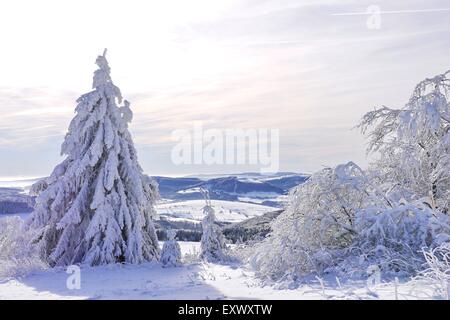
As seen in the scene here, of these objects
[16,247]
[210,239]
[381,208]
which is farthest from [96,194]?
[381,208]

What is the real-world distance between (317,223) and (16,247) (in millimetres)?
11851

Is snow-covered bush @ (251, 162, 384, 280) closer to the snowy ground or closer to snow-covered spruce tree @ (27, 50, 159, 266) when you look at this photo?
snow-covered spruce tree @ (27, 50, 159, 266)

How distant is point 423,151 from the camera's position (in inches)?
534

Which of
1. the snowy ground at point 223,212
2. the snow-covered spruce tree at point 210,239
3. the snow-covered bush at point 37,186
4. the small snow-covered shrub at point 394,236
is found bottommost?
the snowy ground at point 223,212

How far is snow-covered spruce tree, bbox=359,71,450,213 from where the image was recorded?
42.2ft

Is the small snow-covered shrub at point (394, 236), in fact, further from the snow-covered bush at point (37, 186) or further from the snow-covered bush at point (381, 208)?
the snow-covered bush at point (37, 186)

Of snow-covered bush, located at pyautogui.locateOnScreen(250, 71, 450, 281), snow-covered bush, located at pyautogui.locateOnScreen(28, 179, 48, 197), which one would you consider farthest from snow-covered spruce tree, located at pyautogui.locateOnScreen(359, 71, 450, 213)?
snow-covered bush, located at pyautogui.locateOnScreen(28, 179, 48, 197)

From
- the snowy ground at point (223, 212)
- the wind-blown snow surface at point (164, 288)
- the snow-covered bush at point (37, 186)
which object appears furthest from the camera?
the snowy ground at point (223, 212)

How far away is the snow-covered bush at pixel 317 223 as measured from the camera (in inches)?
416

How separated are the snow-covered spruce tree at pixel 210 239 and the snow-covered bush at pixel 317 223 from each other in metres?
7.84

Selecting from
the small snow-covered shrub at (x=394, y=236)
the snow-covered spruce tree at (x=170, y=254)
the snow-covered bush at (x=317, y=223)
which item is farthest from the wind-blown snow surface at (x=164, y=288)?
the small snow-covered shrub at (x=394, y=236)
